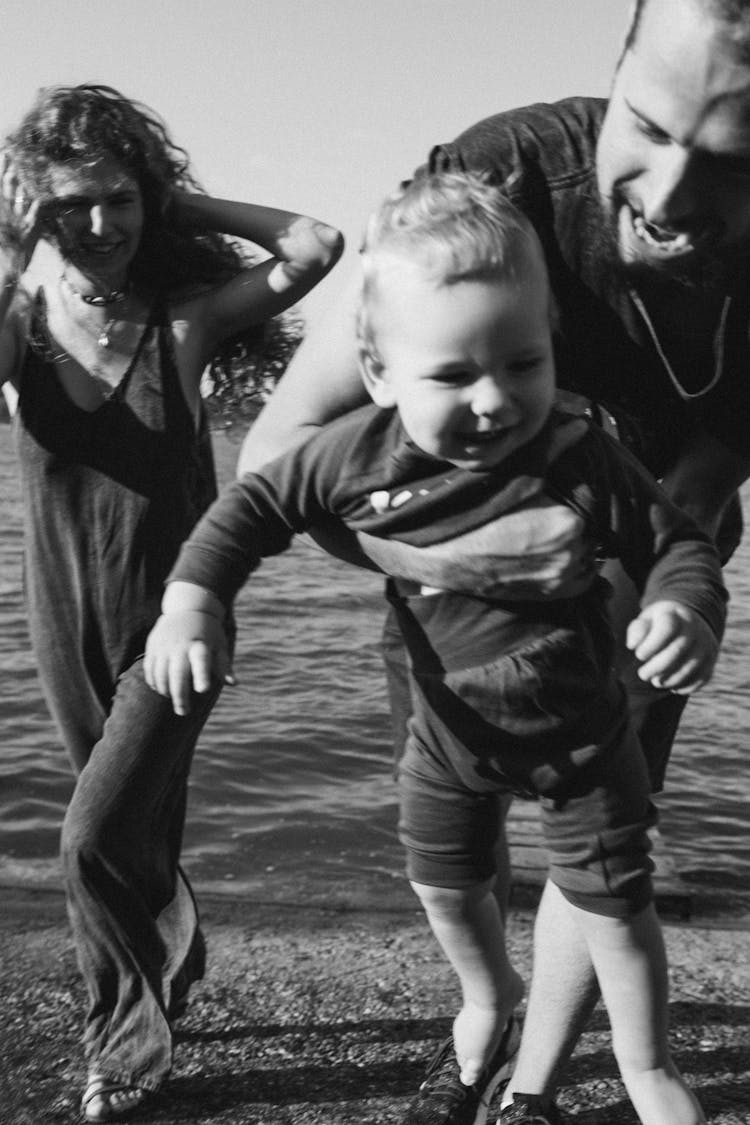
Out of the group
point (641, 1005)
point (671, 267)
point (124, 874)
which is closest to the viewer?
point (671, 267)

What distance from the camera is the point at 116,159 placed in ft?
10.8

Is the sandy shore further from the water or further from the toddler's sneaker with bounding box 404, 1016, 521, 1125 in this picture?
the water

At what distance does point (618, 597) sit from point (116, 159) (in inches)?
68.4

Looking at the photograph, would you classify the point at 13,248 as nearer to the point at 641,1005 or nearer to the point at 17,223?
the point at 17,223

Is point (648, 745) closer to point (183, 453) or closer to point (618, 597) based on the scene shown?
point (618, 597)

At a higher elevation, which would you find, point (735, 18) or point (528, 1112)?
point (735, 18)

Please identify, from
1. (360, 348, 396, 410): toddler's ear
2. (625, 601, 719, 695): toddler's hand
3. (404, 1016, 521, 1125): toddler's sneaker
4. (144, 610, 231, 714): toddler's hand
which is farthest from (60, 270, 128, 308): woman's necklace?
(404, 1016, 521, 1125): toddler's sneaker

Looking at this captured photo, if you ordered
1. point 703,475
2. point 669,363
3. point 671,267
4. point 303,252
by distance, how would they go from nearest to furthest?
1. point 671,267
2. point 669,363
3. point 703,475
4. point 303,252

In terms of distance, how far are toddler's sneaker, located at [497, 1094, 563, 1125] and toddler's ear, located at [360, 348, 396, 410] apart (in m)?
1.50

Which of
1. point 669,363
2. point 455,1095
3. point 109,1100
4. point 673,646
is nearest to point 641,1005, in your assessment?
point 455,1095

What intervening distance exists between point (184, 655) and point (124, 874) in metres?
1.23

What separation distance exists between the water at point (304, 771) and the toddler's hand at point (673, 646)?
2942mm

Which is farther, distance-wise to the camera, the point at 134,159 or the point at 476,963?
the point at 134,159

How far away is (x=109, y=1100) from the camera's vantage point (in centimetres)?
293
